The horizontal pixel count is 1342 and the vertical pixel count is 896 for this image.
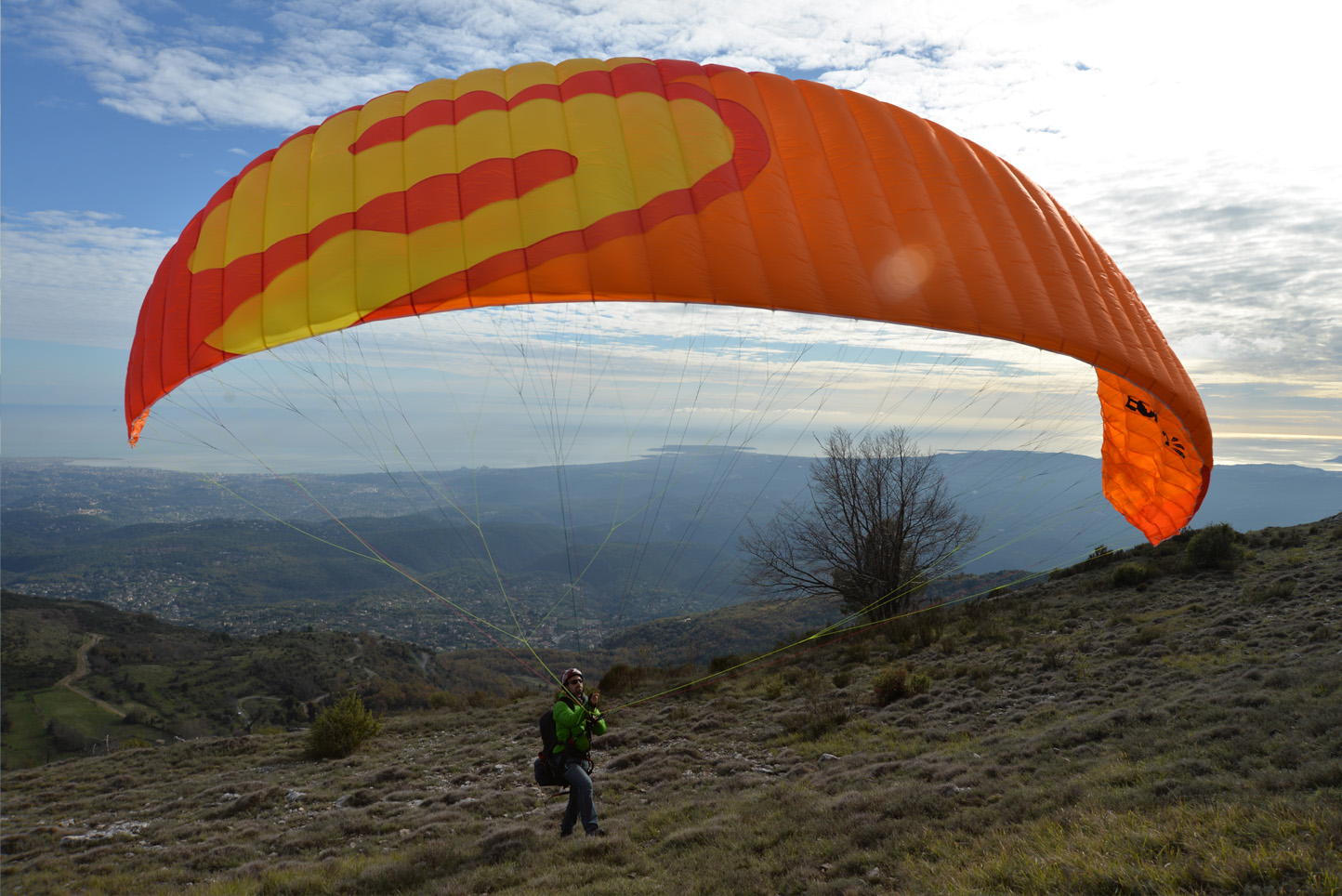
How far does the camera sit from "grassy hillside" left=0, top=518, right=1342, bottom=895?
4.23m

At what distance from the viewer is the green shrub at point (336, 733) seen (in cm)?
1305

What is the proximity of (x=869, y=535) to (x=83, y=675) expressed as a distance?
147 feet

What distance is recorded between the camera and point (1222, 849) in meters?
3.49

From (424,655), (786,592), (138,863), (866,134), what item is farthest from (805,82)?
(424,655)

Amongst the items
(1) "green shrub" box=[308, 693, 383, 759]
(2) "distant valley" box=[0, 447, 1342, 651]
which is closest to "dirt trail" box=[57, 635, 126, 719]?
(2) "distant valley" box=[0, 447, 1342, 651]

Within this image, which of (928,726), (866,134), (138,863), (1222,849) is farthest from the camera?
(928,726)

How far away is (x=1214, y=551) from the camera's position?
1745 centimetres

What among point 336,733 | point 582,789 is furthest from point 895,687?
point 336,733

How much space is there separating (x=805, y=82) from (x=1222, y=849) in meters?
7.86

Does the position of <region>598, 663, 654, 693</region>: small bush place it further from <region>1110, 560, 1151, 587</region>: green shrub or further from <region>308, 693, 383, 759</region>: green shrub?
<region>1110, 560, 1151, 587</region>: green shrub

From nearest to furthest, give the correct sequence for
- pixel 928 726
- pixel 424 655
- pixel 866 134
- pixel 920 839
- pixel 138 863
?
pixel 920 839
pixel 866 134
pixel 138 863
pixel 928 726
pixel 424 655

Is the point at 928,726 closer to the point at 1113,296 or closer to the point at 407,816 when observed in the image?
the point at 1113,296

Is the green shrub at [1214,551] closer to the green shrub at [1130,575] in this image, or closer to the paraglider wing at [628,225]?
the green shrub at [1130,575]

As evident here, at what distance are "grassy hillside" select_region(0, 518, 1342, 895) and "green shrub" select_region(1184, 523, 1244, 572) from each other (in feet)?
5.07
